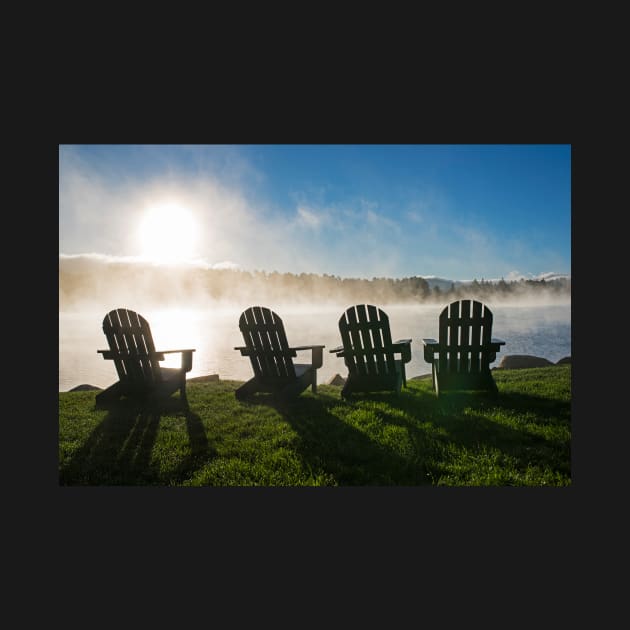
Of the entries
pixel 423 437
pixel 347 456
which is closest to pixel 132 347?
pixel 347 456

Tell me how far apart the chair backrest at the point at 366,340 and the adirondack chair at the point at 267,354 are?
0.66 m

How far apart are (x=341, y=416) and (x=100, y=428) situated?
2773 millimetres

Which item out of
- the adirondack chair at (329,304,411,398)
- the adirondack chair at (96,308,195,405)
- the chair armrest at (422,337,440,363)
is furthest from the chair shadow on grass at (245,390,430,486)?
the adirondack chair at (96,308,195,405)

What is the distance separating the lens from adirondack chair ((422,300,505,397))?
4961 millimetres

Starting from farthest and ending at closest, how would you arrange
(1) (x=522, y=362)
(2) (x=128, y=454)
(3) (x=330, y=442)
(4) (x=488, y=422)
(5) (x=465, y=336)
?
1. (1) (x=522, y=362)
2. (5) (x=465, y=336)
3. (4) (x=488, y=422)
4. (3) (x=330, y=442)
5. (2) (x=128, y=454)

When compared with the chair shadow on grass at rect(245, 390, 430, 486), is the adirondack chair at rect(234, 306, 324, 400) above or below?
above

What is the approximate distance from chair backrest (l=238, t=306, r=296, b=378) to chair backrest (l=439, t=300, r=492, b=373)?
2.11 meters

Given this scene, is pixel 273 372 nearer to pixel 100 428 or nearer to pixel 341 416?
pixel 341 416

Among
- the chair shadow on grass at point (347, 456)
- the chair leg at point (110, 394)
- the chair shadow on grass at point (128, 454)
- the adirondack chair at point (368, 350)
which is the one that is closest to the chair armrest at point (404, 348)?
the adirondack chair at point (368, 350)

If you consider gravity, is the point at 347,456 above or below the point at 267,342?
below

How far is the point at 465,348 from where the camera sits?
506 centimetres

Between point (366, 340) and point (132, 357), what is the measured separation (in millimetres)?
3253

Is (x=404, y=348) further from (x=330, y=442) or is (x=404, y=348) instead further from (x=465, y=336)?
(x=330, y=442)

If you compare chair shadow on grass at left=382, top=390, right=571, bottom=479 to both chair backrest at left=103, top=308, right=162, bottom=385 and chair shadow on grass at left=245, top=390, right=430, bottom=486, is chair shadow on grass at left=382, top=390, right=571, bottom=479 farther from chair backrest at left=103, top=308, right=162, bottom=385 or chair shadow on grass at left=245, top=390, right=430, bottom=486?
chair backrest at left=103, top=308, right=162, bottom=385
